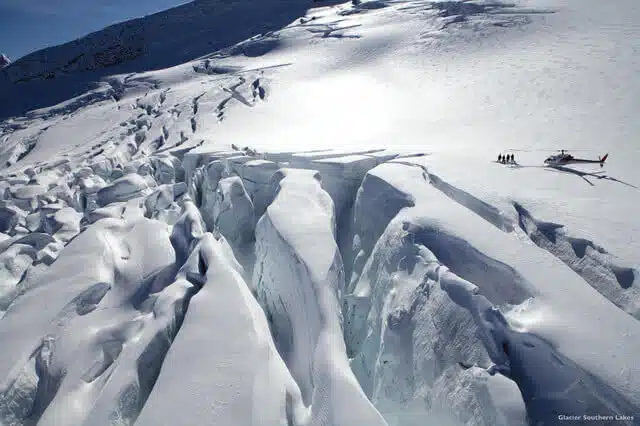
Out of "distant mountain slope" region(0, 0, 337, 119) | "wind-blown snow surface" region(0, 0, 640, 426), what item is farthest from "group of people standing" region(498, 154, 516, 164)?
"distant mountain slope" region(0, 0, 337, 119)

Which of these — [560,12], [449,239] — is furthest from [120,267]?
[560,12]

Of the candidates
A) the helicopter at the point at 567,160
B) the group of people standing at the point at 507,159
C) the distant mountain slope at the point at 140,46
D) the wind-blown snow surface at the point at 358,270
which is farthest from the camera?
the distant mountain slope at the point at 140,46

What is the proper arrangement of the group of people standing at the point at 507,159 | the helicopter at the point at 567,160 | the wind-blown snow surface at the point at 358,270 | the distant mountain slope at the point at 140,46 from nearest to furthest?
the wind-blown snow surface at the point at 358,270
the helicopter at the point at 567,160
the group of people standing at the point at 507,159
the distant mountain slope at the point at 140,46

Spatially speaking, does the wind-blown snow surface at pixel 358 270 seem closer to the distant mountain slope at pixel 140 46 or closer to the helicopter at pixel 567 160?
the helicopter at pixel 567 160

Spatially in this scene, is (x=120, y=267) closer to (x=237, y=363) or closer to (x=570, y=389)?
(x=237, y=363)

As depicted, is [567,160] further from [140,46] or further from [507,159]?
[140,46]

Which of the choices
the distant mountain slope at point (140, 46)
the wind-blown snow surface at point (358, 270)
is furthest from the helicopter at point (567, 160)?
the distant mountain slope at point (140, 46)

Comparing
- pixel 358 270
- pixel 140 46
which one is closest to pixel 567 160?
pixel 358 270

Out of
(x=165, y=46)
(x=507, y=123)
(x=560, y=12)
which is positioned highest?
(x=165, y=46)
